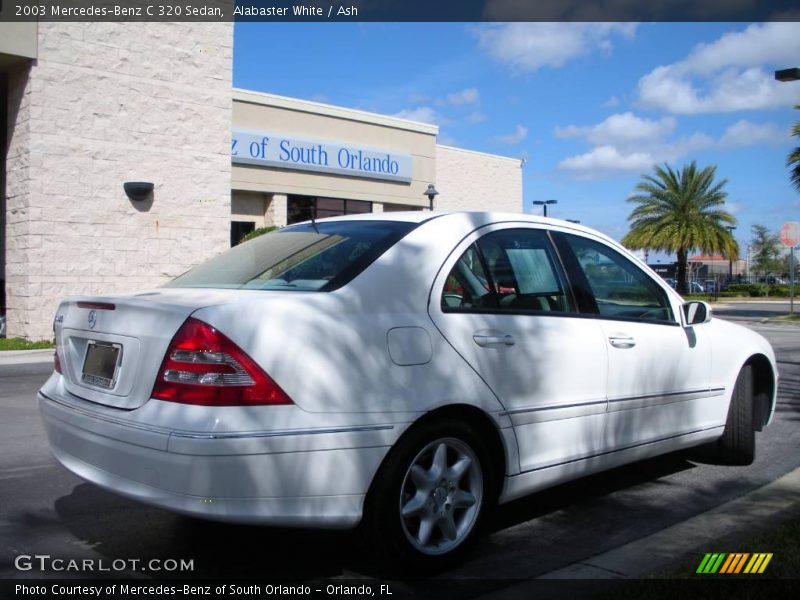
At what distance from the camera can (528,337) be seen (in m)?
3.88

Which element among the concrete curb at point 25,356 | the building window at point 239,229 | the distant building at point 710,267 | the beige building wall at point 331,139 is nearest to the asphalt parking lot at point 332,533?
the concrete curb at point 25,356

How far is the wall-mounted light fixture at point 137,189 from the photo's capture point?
49.2ft

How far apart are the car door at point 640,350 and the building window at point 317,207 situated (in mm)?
19816

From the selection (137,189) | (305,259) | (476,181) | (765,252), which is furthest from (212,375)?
(765,252)

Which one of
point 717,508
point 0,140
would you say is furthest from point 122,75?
point 717,508

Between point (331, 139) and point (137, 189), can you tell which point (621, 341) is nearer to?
point (137, 189)

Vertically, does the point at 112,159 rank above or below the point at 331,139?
below

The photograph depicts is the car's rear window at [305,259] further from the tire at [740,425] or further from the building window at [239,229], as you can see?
the building window at [239,229]

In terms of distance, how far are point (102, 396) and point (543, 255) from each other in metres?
2.35

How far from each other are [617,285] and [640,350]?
16.8 inches

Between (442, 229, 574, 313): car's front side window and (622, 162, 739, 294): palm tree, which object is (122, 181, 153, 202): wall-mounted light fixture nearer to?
(442, 229, 574, 313): car's front side window

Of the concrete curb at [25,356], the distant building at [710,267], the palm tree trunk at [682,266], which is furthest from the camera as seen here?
the distant building at [710,267]

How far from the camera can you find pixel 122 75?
593 inches

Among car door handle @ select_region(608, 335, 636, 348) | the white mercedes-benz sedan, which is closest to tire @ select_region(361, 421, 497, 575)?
the white mercedes-benz sedan
